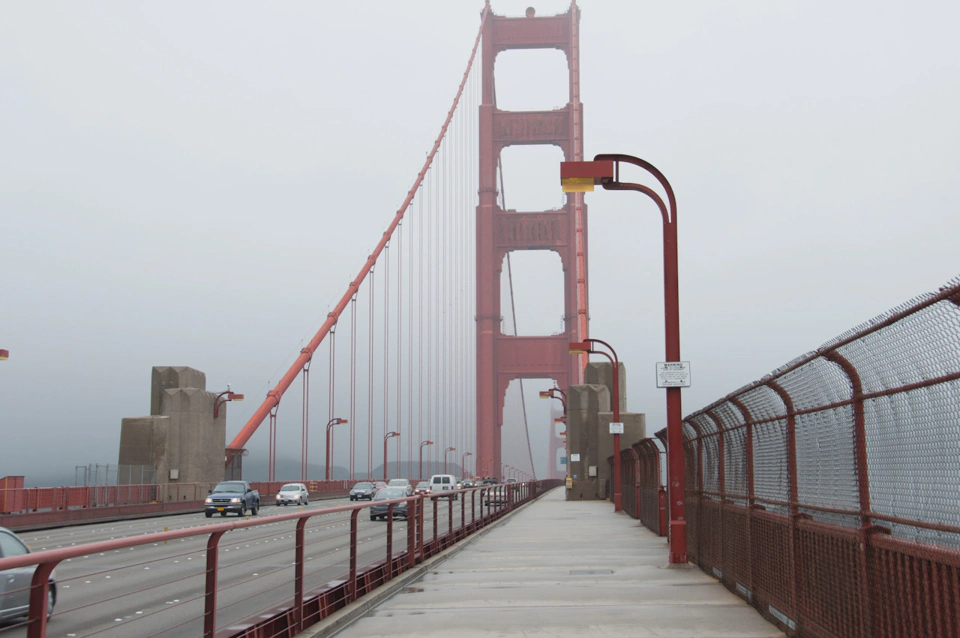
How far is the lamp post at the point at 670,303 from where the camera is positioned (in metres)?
13.4

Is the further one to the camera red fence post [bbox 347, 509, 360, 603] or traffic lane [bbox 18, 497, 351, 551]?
traffic lane [bbox 18, 497, 351, 551]

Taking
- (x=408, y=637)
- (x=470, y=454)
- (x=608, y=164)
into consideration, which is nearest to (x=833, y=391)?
(x=408, y=637)

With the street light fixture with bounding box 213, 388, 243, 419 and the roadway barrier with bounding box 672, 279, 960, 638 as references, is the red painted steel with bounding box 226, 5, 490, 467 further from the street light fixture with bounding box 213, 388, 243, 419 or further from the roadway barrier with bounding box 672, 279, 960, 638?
the roadway barrier with bounding box 672, 279, 960, 638

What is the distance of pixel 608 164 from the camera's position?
13.6 metres

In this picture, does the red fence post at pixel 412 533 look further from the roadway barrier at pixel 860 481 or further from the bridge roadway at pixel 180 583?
the roadway barrier at pixel 860 481

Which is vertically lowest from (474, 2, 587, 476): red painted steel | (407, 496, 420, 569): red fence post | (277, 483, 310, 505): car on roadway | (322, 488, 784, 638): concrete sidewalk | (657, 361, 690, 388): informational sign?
(277, 483, 310, 505): car on roadway

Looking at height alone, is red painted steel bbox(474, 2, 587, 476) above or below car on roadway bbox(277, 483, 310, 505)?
above

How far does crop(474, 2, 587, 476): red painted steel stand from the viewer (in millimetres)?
74188

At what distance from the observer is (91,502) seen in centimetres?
3447

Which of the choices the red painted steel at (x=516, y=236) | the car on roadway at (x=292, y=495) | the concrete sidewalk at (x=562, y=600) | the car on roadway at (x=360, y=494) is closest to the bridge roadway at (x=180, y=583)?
the concrete sidewalk at (x=562, y=600)

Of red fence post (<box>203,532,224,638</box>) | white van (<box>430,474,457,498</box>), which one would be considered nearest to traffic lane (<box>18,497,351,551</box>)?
red fence post (<box>203,532,224,638</box>)

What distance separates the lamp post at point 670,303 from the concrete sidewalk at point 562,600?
62cm

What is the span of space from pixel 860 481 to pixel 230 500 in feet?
99.7

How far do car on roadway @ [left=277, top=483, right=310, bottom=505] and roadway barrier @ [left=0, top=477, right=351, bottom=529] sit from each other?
3.69 metres
